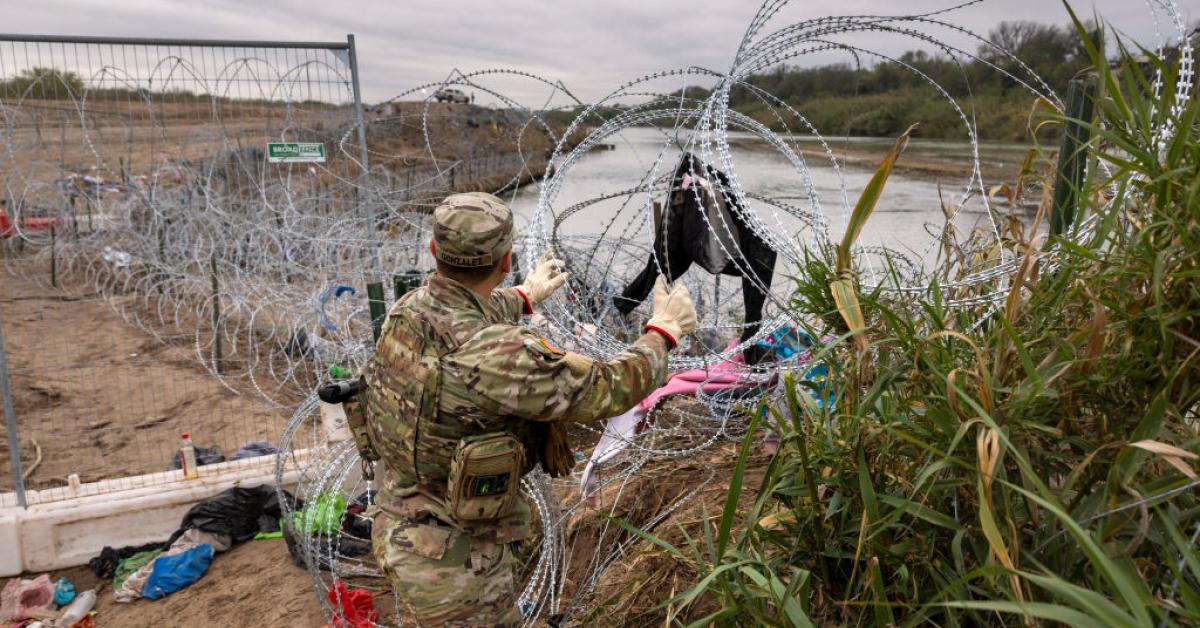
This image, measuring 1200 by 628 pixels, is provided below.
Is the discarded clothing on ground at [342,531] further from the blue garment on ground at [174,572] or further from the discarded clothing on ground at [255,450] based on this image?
the discarded clothing on ground at [255,450]

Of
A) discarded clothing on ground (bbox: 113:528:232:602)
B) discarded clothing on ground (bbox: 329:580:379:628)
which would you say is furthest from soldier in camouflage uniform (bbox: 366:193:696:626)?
discarded clothing on ground (bbox: 113:528:232:602)

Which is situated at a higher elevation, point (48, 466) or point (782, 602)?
point (782, 602)

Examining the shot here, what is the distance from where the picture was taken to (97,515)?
4.52 metres

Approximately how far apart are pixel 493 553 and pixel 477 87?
7.85 ft

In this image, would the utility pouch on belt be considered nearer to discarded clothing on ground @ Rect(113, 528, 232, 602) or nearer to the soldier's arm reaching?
the soldier's arm reaching

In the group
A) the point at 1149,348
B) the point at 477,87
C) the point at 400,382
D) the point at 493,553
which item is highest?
the point at 477,87

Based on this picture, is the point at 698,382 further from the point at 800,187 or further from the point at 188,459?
the point at 800,187

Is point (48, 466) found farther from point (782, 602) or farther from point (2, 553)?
point (782, 602)

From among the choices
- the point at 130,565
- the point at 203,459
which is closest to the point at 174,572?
the point at 130,565

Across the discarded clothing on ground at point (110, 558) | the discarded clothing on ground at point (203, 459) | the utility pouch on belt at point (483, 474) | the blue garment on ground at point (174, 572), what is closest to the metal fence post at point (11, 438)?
the discarded clothing on ground at point (110, 558)

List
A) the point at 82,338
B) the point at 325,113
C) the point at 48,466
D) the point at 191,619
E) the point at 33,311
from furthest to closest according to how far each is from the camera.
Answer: the point at 33,311, the point at 82,338, the point at 325,113, the point at 48,466, the point at 191,619

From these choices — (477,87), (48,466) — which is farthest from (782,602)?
→ (48,466)

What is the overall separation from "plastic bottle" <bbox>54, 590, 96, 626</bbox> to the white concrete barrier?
395 mm

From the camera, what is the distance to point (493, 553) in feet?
9.04
